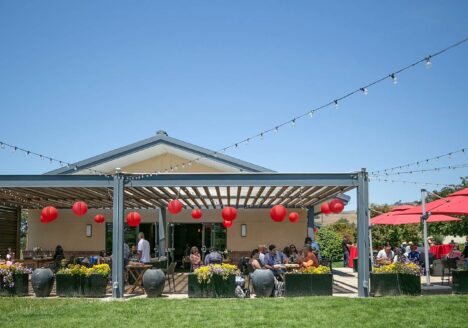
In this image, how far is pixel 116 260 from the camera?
38.7 feet

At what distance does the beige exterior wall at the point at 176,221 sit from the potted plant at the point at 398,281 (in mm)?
8958

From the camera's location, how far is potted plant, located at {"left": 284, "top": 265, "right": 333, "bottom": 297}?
11.4 meters

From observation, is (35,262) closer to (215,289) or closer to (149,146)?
(149,146)

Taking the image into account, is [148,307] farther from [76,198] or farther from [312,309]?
[76,198]

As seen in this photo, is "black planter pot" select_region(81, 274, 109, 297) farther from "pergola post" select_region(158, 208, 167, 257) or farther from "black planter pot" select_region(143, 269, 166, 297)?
"pergola post" select_region(158, 208, 167, 257)

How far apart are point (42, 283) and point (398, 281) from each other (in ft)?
27.4

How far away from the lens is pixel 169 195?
15539mm

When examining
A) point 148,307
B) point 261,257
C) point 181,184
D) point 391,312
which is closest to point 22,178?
point 181,184

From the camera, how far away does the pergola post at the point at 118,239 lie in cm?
1170

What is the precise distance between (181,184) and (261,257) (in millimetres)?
2712

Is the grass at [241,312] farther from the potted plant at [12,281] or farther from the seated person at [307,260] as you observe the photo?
the seated person at [307,260]

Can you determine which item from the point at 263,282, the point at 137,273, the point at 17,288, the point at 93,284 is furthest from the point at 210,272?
the point at 17,288

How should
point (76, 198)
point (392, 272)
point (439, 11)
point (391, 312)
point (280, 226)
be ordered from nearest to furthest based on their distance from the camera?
point (391, 312) → point (439, 11) → point (392, 272) → point (76, 198) → point (280, 226)

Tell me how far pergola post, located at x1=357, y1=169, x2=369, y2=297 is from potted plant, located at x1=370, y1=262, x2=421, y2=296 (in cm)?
23
